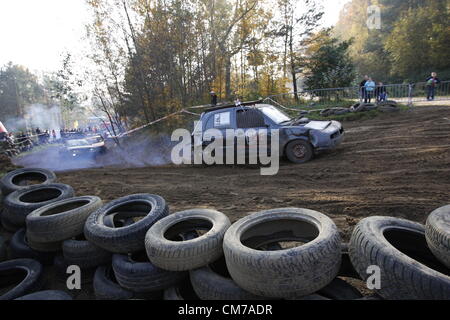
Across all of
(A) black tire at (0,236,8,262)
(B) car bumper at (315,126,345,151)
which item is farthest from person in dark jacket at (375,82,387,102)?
(A) black tire at (0,236,8,262)

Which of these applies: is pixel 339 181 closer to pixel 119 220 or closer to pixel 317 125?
pixel 317 125

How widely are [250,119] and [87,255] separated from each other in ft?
16.7

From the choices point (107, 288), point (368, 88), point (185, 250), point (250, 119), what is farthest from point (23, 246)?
point (368, 88)

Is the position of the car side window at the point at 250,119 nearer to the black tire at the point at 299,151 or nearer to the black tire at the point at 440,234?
the black tire at the point at 299,151

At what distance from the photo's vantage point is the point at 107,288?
321 centimetres

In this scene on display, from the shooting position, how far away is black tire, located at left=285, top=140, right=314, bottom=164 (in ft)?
23.4

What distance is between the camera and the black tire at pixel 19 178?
571 centimetres

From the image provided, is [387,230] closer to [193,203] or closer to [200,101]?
[193,203]

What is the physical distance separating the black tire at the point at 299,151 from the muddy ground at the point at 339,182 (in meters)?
0.22

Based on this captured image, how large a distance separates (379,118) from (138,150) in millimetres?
10968

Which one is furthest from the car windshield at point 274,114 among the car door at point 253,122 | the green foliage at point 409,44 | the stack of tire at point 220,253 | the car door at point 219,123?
the green foliage at point 409,44

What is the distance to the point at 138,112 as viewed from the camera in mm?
18703

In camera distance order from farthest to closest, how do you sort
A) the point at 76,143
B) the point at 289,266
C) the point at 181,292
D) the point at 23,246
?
1. the point at 76,143
2. the point at 23,246
3. the point at 181,292
4. the point at 289,266
